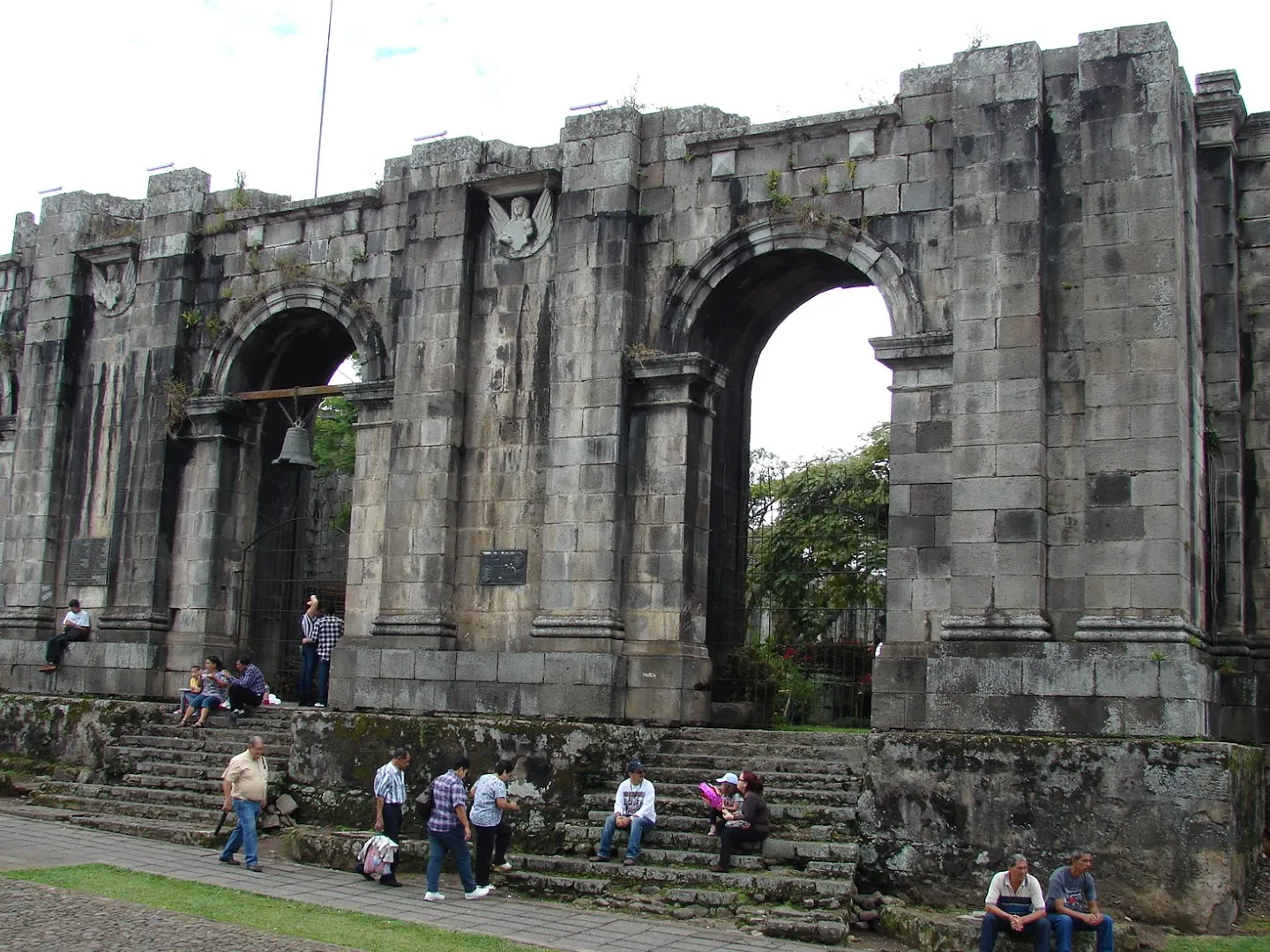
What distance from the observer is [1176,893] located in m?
12.8

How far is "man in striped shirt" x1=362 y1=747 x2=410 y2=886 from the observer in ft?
49.5

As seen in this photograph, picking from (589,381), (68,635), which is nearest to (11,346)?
(68,635)

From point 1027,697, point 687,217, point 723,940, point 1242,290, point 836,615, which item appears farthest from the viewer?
point 836,615

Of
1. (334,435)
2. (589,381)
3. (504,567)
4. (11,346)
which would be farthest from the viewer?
(334,435)

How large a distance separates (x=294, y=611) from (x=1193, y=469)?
42.9 ft

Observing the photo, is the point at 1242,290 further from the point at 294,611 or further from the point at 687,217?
the point at 294,611

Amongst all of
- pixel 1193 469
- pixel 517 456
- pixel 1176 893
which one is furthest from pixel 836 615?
pixel 1176 893

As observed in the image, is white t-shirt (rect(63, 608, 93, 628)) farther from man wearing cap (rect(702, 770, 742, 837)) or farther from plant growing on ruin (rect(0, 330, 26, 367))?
man wearing cap (rect(702, 770, 742, 837))

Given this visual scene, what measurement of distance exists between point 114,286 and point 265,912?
1274cm

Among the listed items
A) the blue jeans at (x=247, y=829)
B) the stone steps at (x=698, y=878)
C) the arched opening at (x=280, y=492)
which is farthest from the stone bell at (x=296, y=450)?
the stone steps at (x=698, y=878)

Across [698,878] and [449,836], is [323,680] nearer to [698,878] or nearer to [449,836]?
[449,836]

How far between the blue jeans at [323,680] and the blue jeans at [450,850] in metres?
5.99

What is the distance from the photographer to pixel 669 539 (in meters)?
17.1

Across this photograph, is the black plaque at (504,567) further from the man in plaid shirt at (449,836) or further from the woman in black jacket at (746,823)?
the woman in black jacket at (746,823)
